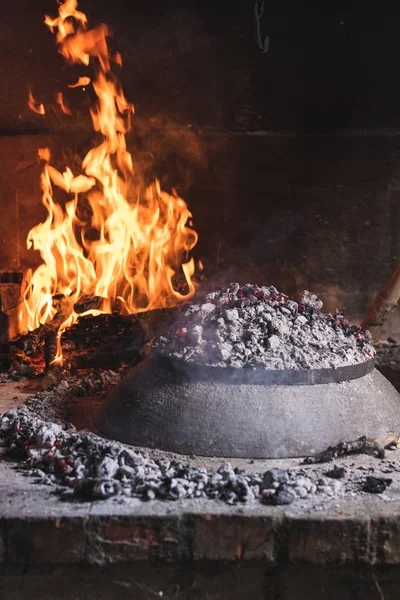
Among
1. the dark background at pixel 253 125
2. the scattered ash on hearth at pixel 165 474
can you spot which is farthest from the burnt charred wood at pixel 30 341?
the scattered ash on hearth at pixel 165 474

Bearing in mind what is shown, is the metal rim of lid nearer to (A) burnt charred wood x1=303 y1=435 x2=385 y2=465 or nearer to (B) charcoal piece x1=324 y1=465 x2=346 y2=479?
(A) burnt charred wood x1=303 y1=435 x2=385 y2=465

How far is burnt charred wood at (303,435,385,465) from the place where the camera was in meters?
3.63

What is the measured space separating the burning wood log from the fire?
1682mm

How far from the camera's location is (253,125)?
6785 millimetres

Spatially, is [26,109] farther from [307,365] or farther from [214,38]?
[307,365]

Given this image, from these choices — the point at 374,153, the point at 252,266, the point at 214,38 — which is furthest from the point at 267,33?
the point at 252,266

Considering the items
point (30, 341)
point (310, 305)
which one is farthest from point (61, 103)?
point (310, 305)

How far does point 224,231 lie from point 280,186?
2.27ft

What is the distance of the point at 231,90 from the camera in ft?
22.2

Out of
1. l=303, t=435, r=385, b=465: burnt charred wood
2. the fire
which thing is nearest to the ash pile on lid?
l=303, t=435, r=385, b=465: burnt charred wood

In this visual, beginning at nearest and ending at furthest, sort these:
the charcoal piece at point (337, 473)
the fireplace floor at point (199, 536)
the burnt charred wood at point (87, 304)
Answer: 1. the fireplace floor at point (199, 536)
2. the charcoal piece at point (337, 473)
3. the burnt charred wood at point (87, 304)

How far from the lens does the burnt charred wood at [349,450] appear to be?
11.9 ft

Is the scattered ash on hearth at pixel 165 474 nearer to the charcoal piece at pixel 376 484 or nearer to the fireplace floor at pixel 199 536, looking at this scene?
the charcoal piece at pixel 376 484

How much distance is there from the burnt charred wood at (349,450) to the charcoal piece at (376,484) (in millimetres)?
369
